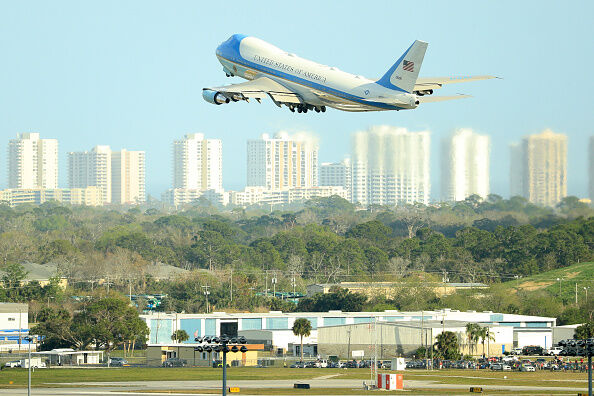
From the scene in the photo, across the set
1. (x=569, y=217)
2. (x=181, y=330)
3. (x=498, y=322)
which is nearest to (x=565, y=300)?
(x=498, y=322)

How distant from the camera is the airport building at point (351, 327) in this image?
140375mm

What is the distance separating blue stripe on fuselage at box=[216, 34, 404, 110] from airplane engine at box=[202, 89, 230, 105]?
15.7 feet

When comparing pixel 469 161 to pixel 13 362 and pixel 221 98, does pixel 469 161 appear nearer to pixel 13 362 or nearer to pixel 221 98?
pixel 221 98

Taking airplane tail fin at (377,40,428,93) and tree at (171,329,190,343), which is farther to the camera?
tree at (171,329,190,343)

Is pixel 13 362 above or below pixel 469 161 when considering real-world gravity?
below

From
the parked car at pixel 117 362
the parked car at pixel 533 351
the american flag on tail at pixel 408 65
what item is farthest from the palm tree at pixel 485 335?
the american flag on tail at pixel 408 65

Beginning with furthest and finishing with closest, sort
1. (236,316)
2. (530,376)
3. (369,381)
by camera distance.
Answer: (236,316), (530,376), (369,381)

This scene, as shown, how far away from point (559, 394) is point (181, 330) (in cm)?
7606

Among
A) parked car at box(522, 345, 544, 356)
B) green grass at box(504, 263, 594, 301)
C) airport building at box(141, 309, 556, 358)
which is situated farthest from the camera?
green grass at box(504, 263, 594, 301)

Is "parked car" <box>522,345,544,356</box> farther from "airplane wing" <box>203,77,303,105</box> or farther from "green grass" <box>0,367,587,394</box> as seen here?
"airplane wing" <box>203,77,303,105</box>

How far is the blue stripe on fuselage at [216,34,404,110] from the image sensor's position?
87.3m

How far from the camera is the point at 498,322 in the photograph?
162500 millimetres

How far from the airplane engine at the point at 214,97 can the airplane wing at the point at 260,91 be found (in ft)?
1.01

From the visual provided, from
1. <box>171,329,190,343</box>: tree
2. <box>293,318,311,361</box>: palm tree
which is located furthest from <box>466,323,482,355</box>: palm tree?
<box>171,329,190,343</box>: tree
